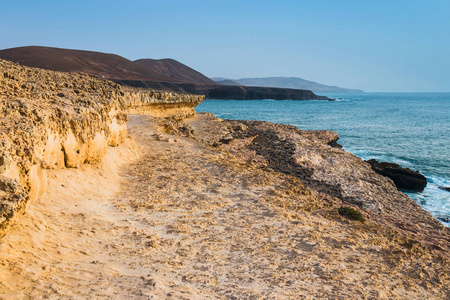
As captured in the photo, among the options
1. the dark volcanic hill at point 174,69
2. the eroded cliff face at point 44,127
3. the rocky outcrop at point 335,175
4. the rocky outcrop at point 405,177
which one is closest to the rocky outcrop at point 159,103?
the rocky outcrop at point 335,175

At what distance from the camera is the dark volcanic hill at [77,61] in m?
85.0

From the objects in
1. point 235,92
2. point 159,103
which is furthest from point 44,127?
point 235,92

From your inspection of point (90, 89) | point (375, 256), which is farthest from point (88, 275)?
point (90, 89)

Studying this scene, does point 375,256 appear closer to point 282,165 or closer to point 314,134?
point 282,165

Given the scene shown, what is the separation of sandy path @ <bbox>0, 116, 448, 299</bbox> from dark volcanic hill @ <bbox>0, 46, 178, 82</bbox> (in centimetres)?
7856

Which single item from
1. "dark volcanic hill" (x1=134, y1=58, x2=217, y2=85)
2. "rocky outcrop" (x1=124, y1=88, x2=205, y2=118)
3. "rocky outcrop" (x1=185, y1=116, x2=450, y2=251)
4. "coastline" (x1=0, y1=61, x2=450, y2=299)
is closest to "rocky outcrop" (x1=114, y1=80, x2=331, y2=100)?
"dark volcanic hill" (x1=134, y1=58, x2=217, y2=85)

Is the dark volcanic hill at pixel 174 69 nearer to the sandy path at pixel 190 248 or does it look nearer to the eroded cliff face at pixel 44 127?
the eroded cliff face at pixel 44 127

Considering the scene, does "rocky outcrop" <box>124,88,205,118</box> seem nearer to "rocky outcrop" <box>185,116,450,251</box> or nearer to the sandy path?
"rocky outcrop" <box>185,116,450,251</box>

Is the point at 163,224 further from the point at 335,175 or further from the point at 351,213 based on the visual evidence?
the point at 335,175

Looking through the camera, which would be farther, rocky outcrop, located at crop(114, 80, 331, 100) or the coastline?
rocky outcrop, located at crop(114, 80, 331, 100)

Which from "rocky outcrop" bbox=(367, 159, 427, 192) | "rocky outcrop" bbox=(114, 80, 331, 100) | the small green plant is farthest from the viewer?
"rocky outcrop" bbox=(114, 80, 331, 100)

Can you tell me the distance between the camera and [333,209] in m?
10.2

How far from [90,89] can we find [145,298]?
376 inches

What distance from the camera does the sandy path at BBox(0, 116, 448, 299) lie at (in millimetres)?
5672
